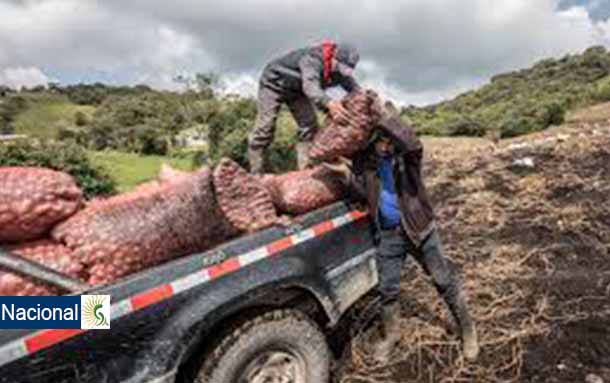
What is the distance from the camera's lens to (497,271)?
19.8 ft

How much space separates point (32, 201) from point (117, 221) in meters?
0.36

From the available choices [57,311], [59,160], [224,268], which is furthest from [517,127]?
[57,311]

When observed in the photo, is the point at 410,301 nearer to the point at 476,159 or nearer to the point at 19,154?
the point at 476,159

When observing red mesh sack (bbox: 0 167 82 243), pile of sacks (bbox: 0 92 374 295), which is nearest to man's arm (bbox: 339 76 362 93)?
pile of sacks (bbox: 0 92 374 295)

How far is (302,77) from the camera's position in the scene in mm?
5633

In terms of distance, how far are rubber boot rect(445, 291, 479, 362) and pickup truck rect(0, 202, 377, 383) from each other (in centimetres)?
70

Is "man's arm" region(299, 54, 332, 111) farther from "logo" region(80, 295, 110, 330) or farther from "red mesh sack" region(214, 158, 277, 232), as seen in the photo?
"logo" region(80, 295, 110, 330)

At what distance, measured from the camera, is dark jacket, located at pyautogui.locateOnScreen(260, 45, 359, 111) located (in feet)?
17.9

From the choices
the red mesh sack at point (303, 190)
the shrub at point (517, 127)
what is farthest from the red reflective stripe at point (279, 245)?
the shrub at point (517, 127)

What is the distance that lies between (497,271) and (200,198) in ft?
12.0

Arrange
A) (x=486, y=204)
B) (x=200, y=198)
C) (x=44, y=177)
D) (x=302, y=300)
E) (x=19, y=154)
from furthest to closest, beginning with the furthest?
(x=19, y=154) < (x=486, y=204) < (x=302, y=300) < (x=200, y=198) < (x=44, y=177)

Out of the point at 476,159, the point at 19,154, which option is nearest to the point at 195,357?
the point at 476,159

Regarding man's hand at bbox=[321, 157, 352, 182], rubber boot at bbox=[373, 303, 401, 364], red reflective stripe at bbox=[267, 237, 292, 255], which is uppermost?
man's hand at bbox=[321, 157, 352, 182]

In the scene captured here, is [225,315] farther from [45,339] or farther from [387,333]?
[387,333]
